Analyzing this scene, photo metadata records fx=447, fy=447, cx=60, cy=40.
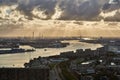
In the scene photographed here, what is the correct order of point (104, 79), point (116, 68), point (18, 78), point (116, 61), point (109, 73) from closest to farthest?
point (18, 78) → point (104, 79) → point (109, 73) → point (116, 68) → point (116, 61)

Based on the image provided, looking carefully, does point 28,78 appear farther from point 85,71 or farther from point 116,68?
point 116,68

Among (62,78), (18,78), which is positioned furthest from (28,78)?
(62,78)

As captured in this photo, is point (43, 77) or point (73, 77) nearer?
point (43, 77)

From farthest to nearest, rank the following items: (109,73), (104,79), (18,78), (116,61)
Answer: (116,61), (109,73), (104,79), (18,78)

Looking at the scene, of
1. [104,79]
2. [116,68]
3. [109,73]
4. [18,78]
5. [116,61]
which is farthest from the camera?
[116,61]

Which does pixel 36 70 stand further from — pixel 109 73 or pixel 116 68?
pixel 116 68

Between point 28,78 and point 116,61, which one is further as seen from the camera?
point 116,61

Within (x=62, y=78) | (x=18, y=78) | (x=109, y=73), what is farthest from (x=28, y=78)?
(x=109, y=73)

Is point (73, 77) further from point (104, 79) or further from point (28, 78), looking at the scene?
point (28, 78)
